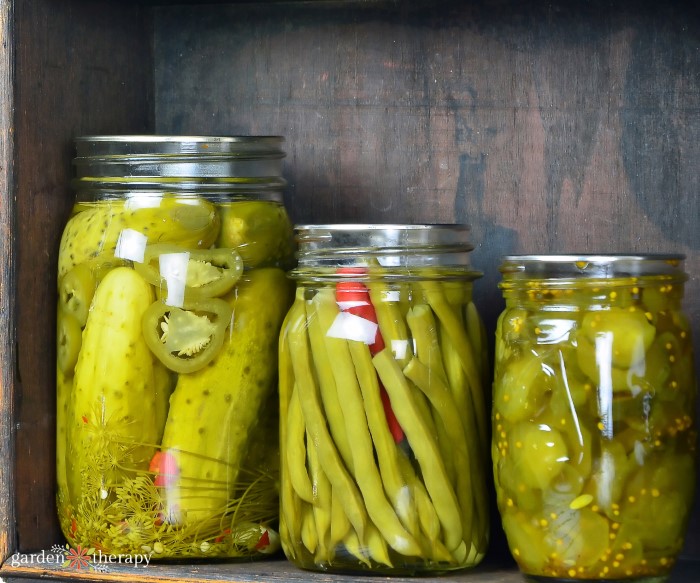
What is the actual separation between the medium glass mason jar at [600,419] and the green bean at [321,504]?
13cm

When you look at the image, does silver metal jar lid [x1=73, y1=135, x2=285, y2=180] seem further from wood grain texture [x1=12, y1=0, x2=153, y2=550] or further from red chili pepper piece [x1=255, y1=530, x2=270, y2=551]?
red chili pepper piece [x1=255, y1=530, x2=270, y2=551]

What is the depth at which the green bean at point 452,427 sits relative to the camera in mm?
709

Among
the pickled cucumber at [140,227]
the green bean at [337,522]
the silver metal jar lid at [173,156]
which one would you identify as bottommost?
the green bean at [337,522]

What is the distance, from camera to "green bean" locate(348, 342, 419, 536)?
0.70m

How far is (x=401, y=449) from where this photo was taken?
0.71 metres

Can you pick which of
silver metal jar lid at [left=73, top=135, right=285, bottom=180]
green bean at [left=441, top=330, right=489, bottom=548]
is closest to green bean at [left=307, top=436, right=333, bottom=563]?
green bean at [left=441, top=330, right=489, bottom=548]

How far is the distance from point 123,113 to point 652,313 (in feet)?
1.66

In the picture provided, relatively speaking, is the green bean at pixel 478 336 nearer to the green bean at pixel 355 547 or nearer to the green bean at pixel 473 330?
the green bean at pixel 473 330

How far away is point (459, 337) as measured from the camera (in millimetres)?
733

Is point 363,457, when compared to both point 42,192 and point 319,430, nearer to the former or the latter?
point 319,430

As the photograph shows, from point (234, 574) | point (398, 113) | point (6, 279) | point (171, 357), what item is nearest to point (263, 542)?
point (234, 574)

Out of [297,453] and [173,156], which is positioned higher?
[173,156]

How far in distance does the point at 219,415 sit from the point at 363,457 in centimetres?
12

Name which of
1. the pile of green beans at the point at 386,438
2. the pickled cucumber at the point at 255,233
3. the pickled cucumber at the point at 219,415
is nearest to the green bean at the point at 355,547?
the pile of green beans at the point at 386,438
